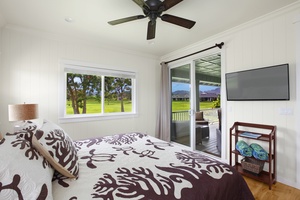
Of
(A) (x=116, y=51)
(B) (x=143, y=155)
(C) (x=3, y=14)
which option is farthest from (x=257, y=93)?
(C) (x=3, y=14)

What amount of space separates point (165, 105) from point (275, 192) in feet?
8.61

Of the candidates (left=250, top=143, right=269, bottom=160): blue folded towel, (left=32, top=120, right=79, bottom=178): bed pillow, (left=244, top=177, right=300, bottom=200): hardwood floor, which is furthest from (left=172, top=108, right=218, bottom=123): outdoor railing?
(left=32, top=120, right=79, bottom=178): bed pillow

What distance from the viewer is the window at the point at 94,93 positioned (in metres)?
3.12

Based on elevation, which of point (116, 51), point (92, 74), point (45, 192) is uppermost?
point (116, 51)

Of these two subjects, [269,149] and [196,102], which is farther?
[196,102]

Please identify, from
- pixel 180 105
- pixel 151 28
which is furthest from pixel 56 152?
pixel 180 105

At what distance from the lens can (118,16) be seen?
2309 millimetres

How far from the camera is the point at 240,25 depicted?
2.59 metres

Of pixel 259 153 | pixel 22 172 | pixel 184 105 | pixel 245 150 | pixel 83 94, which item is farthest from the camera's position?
pixel 184 105

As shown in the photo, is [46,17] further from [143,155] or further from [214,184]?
[214,184]

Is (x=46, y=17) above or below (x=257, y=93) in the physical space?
above

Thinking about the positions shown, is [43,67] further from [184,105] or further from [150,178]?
[184,105]

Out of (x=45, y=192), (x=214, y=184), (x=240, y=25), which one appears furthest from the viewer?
(x=240, y=25)

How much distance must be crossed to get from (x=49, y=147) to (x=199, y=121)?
323 centimetres
